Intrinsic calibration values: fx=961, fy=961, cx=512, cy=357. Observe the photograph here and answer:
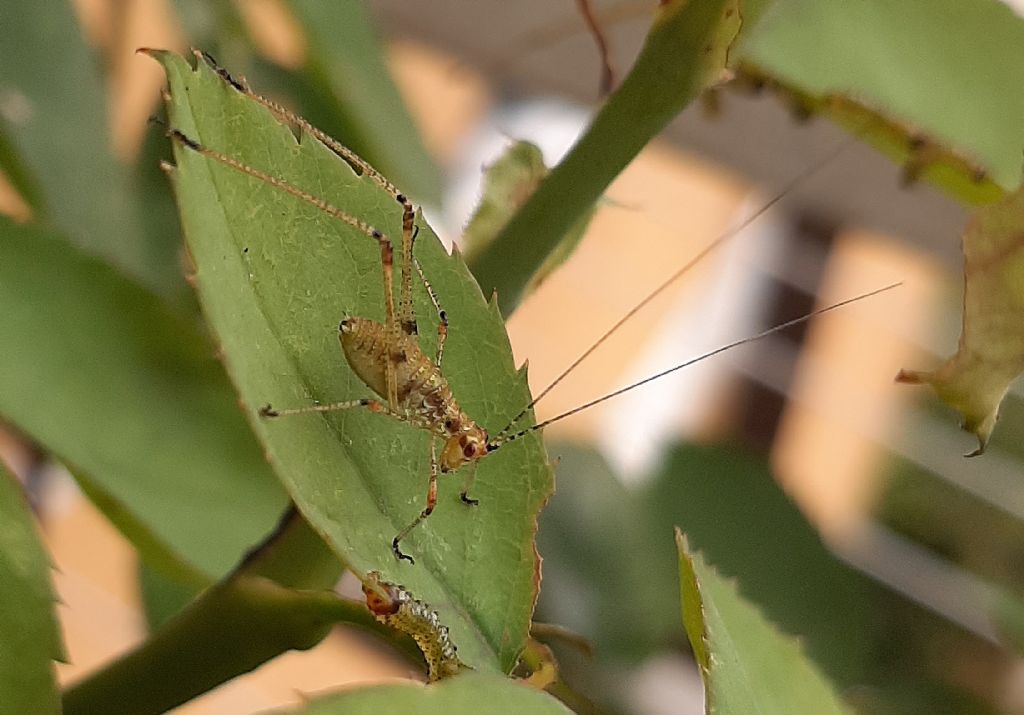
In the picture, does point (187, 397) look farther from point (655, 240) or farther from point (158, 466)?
point (655, 240)

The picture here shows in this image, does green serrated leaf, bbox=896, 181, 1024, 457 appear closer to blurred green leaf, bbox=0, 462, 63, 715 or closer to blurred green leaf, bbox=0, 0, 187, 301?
blurred green leaf, bbox=0, 462, 63, 715

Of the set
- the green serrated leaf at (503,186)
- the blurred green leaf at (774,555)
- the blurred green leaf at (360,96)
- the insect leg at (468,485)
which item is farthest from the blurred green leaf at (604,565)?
the insect leg at (468,485)

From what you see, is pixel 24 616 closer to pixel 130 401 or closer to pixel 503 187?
pixel 130 401

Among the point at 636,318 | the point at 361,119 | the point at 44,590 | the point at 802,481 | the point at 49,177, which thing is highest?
the point at 636,318

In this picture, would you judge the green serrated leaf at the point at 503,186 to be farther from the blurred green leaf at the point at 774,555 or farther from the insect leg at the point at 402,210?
the blurred green leaf at the point at 774,555

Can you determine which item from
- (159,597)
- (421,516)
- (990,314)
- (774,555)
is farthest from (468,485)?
(774,555)

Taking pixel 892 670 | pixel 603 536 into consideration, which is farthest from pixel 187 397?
pixel 892 670
